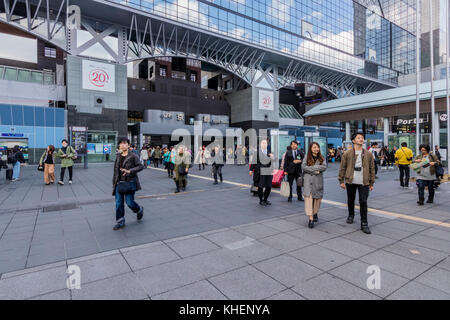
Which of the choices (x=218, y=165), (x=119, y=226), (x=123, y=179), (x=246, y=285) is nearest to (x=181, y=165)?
(x=218, y=165)

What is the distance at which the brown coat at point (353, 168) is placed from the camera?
16.3ft

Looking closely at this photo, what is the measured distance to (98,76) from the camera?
2569 cm

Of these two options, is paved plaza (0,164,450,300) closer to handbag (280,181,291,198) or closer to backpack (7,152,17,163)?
handbag (280,181,291,198)

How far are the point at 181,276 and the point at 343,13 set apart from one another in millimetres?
60510

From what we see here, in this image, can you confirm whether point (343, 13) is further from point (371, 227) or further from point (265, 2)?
point (371, 227)

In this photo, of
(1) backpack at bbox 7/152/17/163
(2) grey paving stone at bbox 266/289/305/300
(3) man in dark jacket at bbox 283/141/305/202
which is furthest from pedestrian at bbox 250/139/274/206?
(1) backpack at bbox 7/152/17/163

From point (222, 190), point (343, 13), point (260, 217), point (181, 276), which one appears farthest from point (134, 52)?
point (343, 13)

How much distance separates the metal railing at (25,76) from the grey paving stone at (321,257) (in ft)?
98.8

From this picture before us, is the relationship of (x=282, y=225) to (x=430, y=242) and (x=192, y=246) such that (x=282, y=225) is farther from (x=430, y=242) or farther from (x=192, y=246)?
(x=430, y=242)

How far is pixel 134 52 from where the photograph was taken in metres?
29.7

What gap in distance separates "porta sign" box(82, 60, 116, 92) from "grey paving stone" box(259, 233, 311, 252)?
26313 mm

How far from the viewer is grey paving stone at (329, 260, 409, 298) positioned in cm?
279

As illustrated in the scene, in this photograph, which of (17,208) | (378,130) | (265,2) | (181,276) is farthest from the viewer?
(378,130)

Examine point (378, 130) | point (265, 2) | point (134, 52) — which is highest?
point (265, 2)
